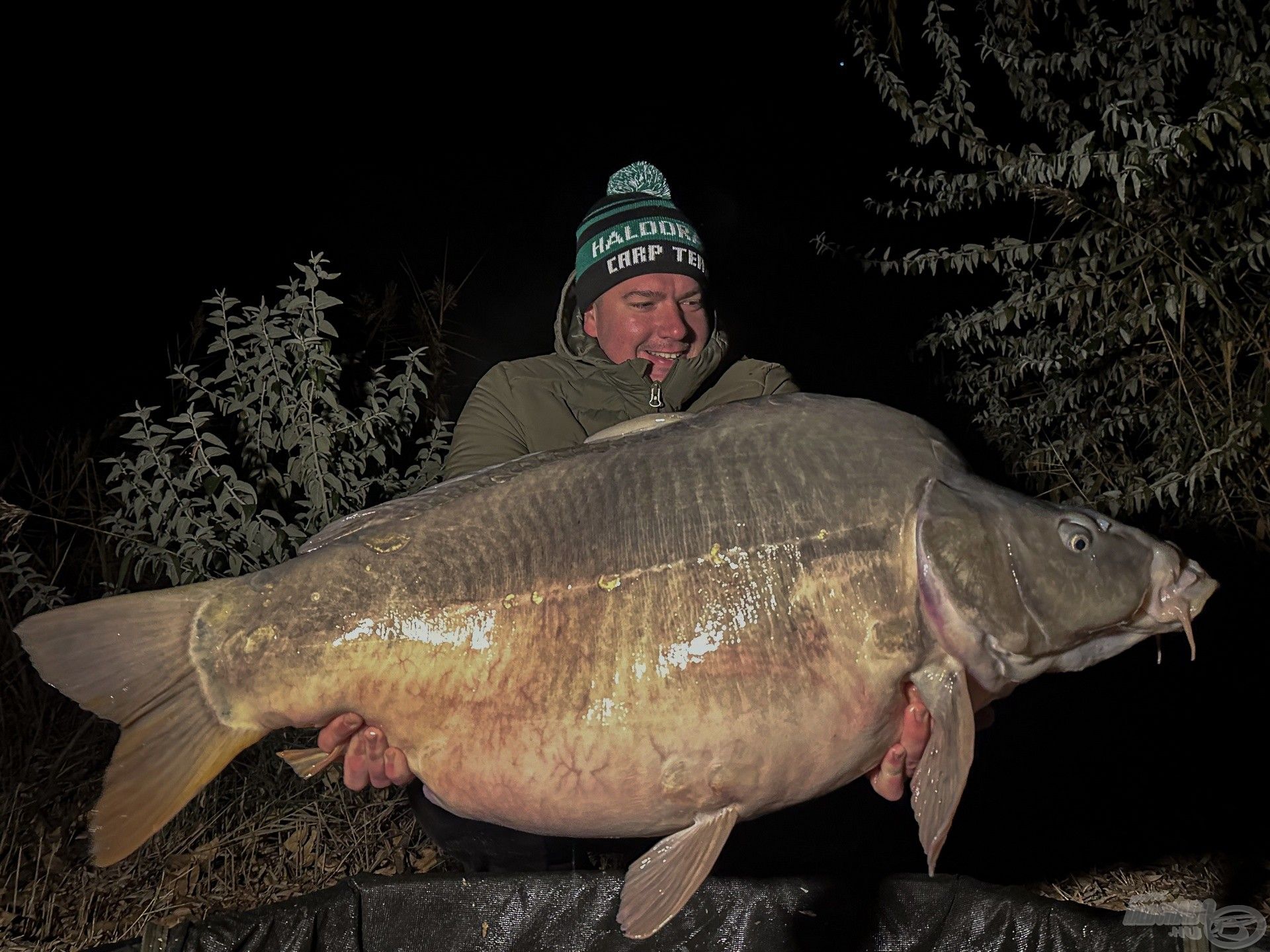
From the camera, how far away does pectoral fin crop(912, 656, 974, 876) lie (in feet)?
4.66

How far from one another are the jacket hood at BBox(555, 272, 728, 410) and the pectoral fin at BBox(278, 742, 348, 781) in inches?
37.1

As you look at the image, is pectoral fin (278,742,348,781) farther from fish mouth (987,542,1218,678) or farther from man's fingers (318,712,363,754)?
fish mouth (987,542,1218,678)

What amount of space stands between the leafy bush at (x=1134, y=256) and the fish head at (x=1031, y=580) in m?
1.30

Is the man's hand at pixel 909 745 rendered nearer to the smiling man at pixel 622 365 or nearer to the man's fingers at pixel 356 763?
the man's fingers at pixel 356 763

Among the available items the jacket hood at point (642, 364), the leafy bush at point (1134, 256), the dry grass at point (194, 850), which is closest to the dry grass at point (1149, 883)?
the dry grass at point (194, 850)

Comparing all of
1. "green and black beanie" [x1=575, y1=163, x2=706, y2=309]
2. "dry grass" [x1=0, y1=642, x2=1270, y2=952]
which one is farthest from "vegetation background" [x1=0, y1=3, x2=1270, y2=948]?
"green and black beanie" [x1=575, y1=163, x2=706, y2=309]

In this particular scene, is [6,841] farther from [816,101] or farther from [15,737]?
[816,101]

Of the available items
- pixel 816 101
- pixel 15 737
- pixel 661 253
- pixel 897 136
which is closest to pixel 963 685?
pixel 661 253

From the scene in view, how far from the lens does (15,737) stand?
2588mm

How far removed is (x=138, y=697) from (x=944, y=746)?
104 centimetres

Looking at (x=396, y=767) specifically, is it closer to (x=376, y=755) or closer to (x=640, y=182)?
(x=376, y=755)

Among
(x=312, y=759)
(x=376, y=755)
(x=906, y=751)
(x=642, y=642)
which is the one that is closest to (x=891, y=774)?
(x=906, y=751)

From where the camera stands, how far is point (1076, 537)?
4.86ft

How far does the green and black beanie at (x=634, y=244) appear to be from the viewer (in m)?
2.30
